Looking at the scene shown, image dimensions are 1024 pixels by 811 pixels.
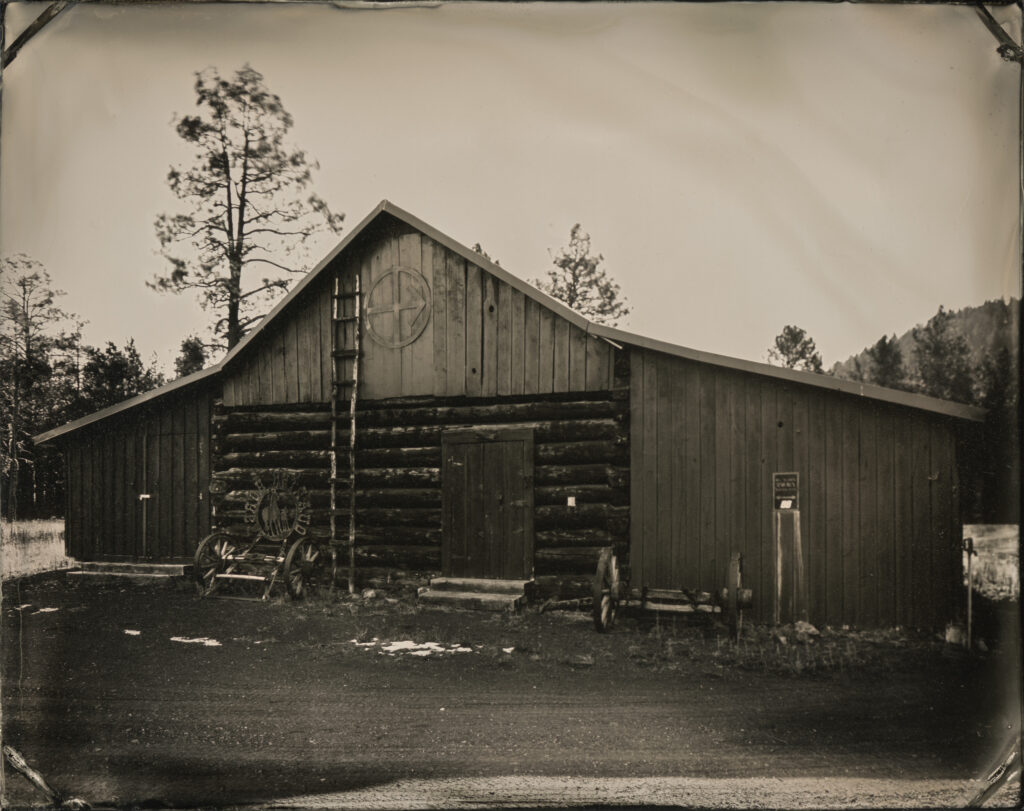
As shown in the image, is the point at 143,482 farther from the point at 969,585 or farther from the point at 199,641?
the point at 969,585

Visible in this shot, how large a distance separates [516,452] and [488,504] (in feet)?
1.84

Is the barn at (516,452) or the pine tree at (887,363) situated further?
the barn at (516,452)

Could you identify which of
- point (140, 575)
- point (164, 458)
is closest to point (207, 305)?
point (164, 458)

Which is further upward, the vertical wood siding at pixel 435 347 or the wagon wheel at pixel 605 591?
the vertical wood siding at pixel 435 347

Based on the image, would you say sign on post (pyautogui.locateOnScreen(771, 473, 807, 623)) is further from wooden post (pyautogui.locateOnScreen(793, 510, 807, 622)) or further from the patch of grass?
the patch of grass

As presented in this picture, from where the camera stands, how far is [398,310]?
5.10 meters

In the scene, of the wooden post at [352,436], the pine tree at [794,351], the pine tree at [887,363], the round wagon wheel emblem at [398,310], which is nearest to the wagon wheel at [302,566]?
the wooden post at [352,436]

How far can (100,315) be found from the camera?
3551 millimetres

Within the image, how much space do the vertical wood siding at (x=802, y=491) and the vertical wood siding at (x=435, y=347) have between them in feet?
2.58

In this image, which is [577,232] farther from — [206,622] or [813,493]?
[206,622]

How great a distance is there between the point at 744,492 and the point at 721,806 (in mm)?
3126

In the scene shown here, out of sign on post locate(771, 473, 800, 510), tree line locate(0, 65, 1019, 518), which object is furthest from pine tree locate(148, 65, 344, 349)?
sign on post locate(771, 473, 800, 510)

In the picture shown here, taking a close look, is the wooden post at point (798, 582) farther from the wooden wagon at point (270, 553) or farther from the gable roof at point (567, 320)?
the wooden wagon at point (270, 553)

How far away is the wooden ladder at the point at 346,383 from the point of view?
5.02 m
